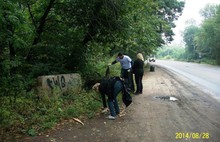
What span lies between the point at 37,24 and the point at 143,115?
261 inches

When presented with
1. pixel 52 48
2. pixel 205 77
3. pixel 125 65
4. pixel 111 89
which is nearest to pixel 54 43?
pixel 52 48

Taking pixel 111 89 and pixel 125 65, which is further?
pixel 125 65

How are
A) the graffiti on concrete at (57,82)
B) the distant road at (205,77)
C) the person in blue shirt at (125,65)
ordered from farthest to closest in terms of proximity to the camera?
the distant road at (205,77) → the person in blue shirt at (125,65) → the graffiti on concrete at (57,82)

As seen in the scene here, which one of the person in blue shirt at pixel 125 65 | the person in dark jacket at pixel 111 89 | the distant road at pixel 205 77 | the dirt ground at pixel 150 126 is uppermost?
the person in blue shirt at pixel 125 65

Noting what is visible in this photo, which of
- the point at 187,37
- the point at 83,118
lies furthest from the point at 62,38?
the point at 187,37

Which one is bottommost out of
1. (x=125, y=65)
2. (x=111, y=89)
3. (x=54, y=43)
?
(x=111, y=89)

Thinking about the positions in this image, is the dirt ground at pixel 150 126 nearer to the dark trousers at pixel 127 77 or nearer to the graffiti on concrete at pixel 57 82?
the dark trousers at pixel 127 77

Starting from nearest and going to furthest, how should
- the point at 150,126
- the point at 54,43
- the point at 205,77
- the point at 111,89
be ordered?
1. the point at 150,126
2. the point at 111,89
3. the point at 54,43
4. the point at 205,77

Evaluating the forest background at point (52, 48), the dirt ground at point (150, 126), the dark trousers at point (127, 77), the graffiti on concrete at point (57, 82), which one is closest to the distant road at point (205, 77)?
the dark trousers at point (127, 77)

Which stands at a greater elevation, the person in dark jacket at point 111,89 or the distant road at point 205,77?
the person in dark jacket at point 111,89
